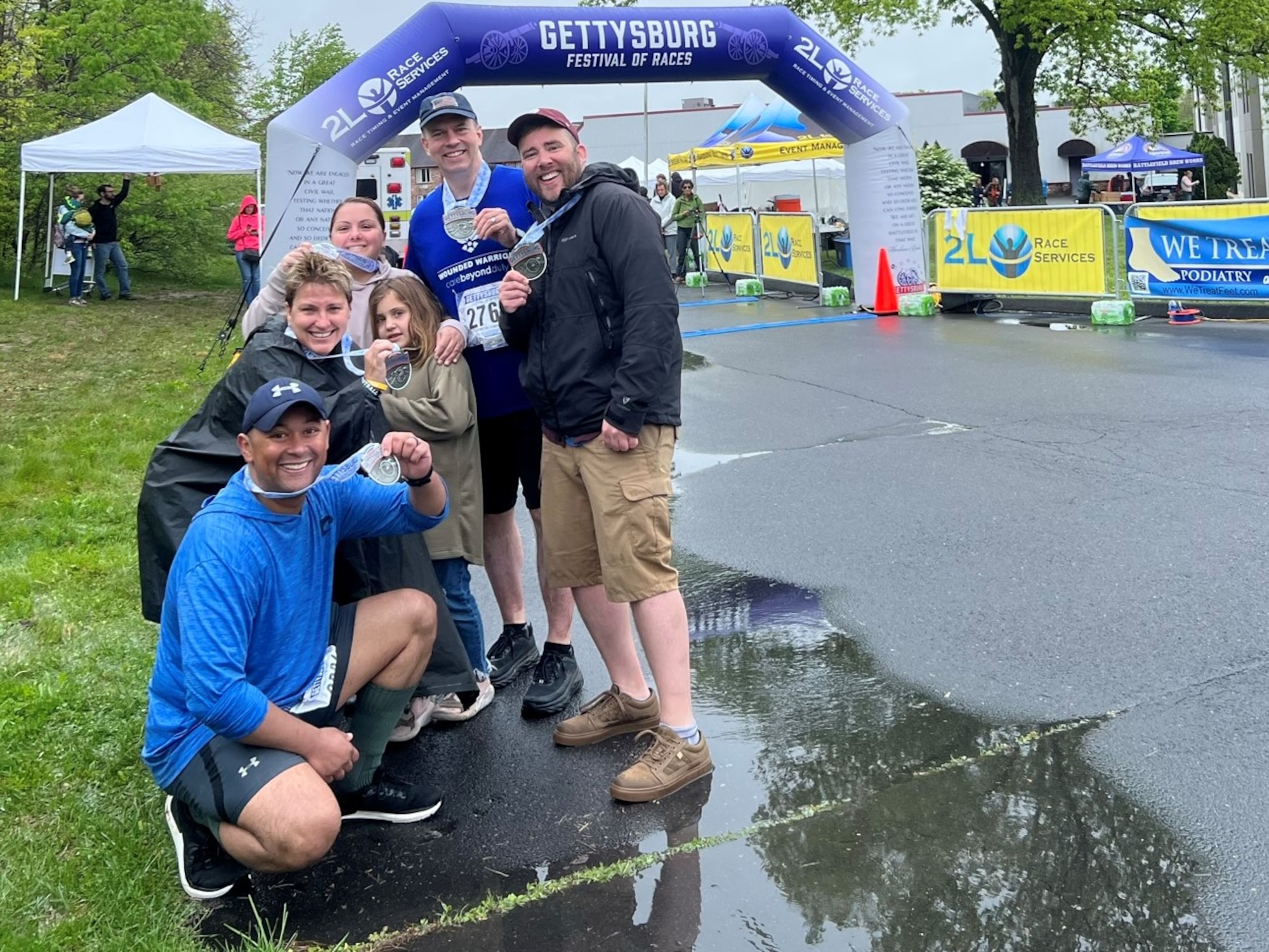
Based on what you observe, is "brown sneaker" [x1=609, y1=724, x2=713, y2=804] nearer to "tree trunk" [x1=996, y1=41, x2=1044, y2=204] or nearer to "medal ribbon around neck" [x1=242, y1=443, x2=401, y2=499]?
"medal ribbon around neck" [x1=242, y1=443, x2=401, y2=499]

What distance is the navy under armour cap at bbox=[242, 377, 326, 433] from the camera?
297cm

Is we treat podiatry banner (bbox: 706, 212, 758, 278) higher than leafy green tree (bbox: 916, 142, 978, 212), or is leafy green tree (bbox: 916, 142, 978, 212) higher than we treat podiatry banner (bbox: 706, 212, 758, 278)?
leafy green tree (bbox: 916, 142, 978, 212)

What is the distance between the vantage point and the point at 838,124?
49.2 ft

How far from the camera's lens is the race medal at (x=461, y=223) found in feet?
12.8

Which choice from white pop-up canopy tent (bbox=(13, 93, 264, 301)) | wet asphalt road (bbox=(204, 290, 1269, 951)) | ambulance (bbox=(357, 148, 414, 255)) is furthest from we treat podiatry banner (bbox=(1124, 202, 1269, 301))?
ambulance (bbox=(357, 148, 414, 255))

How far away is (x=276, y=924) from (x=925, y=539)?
12.1ft

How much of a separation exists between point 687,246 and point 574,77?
10.3 metres

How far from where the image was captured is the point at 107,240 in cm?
1941

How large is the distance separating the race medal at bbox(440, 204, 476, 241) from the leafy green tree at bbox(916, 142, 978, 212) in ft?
80.6

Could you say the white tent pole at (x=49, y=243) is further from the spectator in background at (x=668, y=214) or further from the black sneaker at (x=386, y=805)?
the black sneaker at (x=386, y=805)

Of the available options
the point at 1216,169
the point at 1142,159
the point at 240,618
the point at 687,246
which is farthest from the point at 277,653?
the point at 1216,169

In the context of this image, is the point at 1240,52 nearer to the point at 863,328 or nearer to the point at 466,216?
the point at 863,328

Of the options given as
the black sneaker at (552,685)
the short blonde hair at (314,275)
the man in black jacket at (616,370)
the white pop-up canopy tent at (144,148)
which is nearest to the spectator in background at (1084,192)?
the white pop-up canopy tent at (144,148)

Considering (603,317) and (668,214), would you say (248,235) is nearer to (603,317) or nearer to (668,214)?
(668,214)
